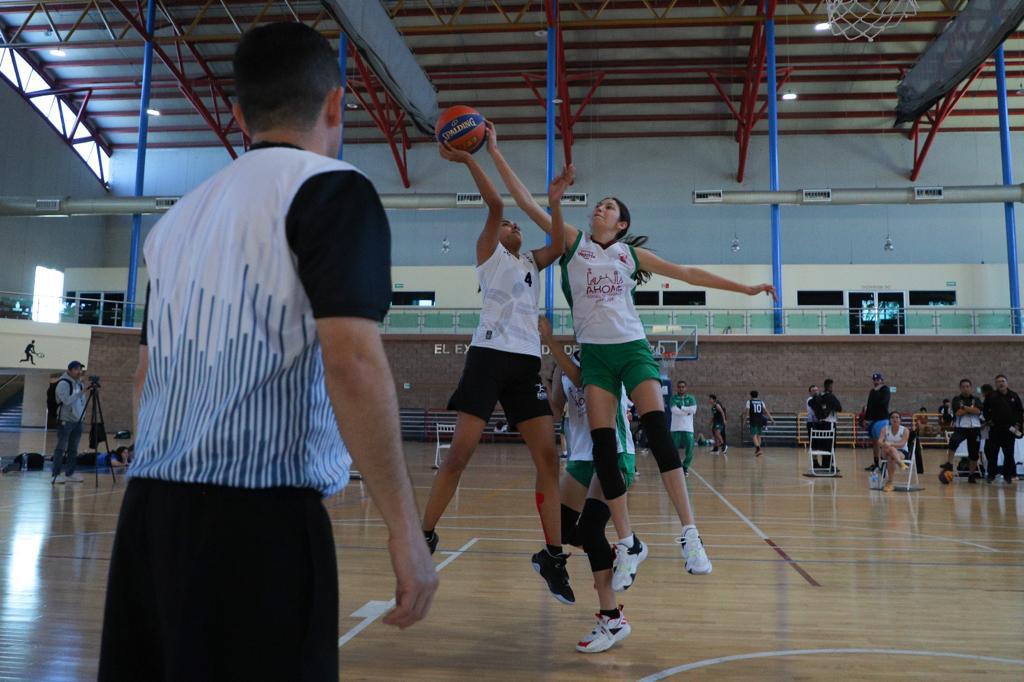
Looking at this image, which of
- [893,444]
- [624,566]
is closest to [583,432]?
[624,566]

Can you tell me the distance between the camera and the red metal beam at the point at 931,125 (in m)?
23.5

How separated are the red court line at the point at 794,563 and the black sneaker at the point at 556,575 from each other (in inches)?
69.6


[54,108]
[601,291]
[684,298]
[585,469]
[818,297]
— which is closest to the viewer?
[601,291]

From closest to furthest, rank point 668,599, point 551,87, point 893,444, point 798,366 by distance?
1. point 668,599
2. point 893,444
3. point 551,87
4. point 798,366

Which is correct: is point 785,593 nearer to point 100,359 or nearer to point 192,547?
point 192,547

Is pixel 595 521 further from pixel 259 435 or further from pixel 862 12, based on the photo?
pixel 862 12

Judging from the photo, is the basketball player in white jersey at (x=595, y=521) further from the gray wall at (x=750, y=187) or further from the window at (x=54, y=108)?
the window at (x=54, y=108)

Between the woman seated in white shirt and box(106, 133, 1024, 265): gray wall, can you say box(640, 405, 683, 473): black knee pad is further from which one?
box(106, 133, 1024, 265): gray wall

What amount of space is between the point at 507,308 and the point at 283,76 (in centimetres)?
272

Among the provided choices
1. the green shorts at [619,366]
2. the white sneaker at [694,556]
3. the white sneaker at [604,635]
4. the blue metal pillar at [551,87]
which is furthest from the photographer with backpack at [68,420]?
the blue metal pillar at [551,87]

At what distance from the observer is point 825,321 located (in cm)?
2261

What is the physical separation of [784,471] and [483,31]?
14656 mm

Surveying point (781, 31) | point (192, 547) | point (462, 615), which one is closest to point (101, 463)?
point (462, 615)

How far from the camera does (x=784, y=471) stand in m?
13.9
